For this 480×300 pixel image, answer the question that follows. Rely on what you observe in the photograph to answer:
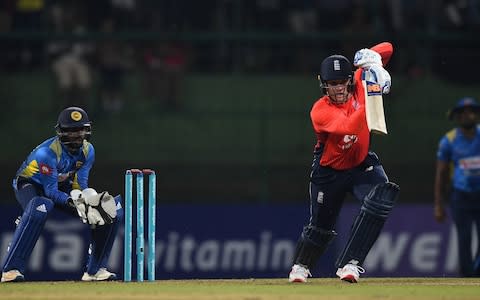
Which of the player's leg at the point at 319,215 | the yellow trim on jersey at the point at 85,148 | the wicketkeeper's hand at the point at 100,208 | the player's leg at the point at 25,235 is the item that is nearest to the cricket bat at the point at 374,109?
the player's leg at the point at 319,215

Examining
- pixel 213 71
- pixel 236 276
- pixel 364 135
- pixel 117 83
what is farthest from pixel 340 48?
pixel 364 135

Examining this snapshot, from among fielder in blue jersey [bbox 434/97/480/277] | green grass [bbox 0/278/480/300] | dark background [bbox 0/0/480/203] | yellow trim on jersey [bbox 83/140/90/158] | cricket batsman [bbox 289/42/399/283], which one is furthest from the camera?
dark background [bbox 0/0/480/203]

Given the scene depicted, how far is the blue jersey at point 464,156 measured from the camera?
1470 centimetres

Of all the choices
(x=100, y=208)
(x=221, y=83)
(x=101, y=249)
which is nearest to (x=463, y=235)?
(x=101, y=249)

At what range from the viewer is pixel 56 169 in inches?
440

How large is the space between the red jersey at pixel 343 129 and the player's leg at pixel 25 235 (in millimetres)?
2335

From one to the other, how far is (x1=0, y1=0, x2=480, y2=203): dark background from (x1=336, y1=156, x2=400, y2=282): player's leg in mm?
5619

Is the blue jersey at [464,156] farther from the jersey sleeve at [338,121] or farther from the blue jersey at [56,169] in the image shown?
the blue jersey at [56,169]

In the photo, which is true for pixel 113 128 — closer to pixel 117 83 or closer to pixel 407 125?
pixel 117 83

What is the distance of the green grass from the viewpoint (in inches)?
378

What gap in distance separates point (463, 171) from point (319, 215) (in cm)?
426

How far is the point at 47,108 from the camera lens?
1723 centimetres

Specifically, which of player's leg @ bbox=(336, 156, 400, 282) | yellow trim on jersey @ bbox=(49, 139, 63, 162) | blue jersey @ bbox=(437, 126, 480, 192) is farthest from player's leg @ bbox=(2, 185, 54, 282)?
blue jersey @ bbox=(437, 126, 480, 192)

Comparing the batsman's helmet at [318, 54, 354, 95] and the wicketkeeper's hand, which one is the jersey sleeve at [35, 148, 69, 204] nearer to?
the wicketkeeper's hand
